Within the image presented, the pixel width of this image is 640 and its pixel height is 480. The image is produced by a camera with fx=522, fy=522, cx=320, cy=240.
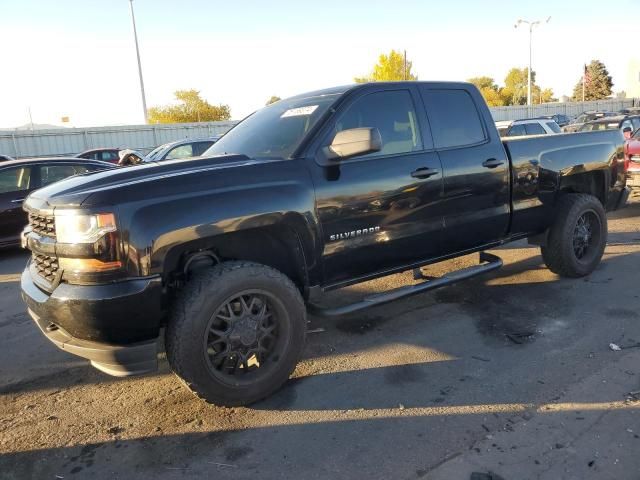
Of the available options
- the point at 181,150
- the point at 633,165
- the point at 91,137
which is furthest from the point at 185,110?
the point at 633,165

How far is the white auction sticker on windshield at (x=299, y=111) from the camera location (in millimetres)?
3985

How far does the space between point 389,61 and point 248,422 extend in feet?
Result: 173

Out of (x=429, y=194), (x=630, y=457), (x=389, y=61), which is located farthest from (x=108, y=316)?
(x=389, y=61)

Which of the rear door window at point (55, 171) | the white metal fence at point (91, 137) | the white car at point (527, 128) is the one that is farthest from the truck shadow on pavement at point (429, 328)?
the white metal fence at point (91, 137)

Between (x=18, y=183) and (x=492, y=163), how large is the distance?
285 inches

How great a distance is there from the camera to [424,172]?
13.3ft

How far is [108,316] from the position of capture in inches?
111

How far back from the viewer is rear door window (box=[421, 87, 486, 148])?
14.2 feet

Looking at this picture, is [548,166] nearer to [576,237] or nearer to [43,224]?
[576,237]

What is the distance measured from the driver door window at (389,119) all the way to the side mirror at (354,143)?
385 millimetres

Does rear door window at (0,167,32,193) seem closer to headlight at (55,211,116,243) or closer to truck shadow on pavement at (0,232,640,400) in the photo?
truck shadow on pavement at (0,232,640,400)

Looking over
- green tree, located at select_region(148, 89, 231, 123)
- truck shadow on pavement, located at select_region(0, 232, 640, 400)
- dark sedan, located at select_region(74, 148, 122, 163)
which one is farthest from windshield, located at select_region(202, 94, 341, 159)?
green tree, located at select_region(148, 89, 231, 123)

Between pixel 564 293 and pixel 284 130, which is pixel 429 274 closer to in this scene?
pixel 564 293

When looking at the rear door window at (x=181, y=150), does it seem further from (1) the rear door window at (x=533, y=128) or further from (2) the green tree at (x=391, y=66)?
(2) the green tree at (x=391, y=66)
